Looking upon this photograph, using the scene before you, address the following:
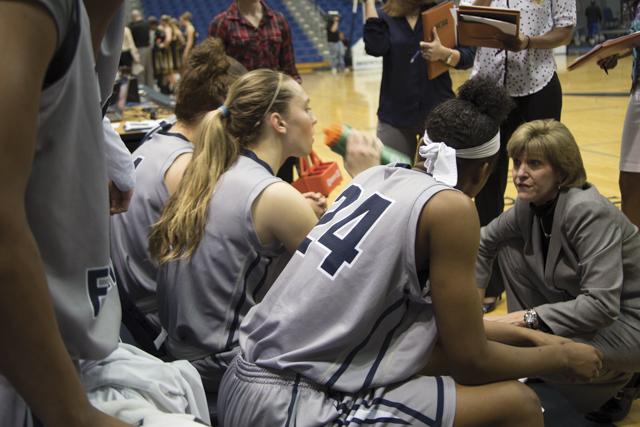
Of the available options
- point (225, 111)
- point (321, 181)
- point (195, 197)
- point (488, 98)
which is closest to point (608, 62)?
point (321, 181)

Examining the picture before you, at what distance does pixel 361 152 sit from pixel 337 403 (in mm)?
765

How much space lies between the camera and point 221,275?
2045mm

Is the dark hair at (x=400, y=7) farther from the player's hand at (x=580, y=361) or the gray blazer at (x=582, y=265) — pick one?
the player's hand at (x=580, y=361)

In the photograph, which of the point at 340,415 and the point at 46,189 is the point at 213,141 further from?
the point at 46,189

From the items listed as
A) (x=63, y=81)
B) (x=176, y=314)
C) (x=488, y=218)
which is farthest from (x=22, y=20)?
(x=488, y=218)

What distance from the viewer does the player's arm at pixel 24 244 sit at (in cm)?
65

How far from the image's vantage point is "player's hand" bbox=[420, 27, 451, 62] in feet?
12.7

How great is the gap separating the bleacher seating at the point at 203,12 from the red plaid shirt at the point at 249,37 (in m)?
19.7

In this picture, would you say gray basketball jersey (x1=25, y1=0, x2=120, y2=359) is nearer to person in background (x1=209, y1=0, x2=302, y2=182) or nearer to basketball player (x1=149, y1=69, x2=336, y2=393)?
basketball player (x1=149, y1=69, x2=336, y2=393)

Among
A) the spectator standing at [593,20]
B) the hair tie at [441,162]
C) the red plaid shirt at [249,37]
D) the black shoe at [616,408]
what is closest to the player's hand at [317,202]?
the hair tie at [441,162]

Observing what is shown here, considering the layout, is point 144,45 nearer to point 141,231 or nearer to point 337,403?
point 141,231

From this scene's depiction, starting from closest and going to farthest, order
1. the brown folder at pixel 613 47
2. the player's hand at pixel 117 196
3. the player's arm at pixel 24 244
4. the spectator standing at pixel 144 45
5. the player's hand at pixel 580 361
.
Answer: the player's arm at pixel 24 244, the player's hand at pixel 117 196, the player's hand at pixel 580 361, the brown folder at pixel 613 47, the spectator standing at pixel 144 45

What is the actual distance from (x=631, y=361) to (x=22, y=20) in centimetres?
225

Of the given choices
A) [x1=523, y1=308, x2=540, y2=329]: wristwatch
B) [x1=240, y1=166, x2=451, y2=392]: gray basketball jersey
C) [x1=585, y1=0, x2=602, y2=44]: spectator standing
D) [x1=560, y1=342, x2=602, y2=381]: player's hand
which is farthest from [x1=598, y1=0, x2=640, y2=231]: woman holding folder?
[x1=585, y1=0, x2=602, y2=44]: spectator standing
